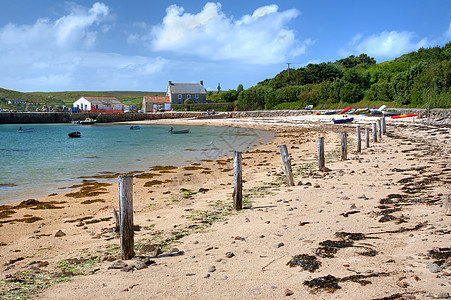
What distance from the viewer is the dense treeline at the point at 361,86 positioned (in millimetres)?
45312

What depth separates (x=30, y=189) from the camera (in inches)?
627

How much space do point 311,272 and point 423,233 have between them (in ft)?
7.67

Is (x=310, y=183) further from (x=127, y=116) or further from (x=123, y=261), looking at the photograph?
A: (x=127, y=116)

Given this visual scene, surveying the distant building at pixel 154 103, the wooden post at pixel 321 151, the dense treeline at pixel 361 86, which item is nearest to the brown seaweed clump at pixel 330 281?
the wooden post at pixel 321 151

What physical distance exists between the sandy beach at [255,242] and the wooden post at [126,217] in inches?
8.9

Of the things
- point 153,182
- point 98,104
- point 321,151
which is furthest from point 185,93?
point 321,151

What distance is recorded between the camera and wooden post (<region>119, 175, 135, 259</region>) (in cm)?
674

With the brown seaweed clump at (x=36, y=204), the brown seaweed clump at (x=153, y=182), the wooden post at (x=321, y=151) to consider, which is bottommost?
the brown seaweed clump at (x=36, y=204)

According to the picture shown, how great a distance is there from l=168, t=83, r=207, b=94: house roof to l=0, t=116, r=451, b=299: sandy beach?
325ft

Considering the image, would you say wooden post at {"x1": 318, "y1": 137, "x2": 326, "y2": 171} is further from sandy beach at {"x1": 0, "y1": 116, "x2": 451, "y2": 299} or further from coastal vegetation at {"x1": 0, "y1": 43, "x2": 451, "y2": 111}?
coastal vegetation at {"x1": 0, "y1": 43, "x2": 451, "y2": 111}

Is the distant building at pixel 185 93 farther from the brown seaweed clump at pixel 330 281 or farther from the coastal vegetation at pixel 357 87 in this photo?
the brown seaweed clump at pixel 330 281

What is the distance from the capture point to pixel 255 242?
6.92m

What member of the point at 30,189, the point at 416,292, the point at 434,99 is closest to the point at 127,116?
→ the point at 434,99

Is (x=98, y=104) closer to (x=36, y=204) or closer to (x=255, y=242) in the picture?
(x=36, y=204)
